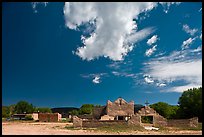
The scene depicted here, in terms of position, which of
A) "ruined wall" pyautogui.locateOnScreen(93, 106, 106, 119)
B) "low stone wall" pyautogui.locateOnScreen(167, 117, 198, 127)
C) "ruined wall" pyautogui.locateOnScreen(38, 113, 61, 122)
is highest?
"ruined wall" pyautogui.locateOnScreen(93, 106, 106, 119)

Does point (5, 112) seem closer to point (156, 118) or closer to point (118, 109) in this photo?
point (118, 109)

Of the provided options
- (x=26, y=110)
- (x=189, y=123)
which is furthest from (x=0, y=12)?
(x=26, y=110)

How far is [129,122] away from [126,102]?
12.9 metres

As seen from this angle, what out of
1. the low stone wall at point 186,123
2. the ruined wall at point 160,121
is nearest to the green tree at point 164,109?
the ruined wall at point 160,121

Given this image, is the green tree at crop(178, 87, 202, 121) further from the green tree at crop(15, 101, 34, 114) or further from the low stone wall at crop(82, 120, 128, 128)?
the green tree at crop(15, 101, 34, 114)

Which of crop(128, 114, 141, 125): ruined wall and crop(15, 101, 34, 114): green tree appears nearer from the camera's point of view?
crop(128, 114, 141, 125): ruined wall

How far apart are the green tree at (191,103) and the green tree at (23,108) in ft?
195

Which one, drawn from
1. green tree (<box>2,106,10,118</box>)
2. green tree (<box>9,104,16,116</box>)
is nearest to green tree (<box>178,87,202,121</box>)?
green tree (<box>2,106,10,118</box>)

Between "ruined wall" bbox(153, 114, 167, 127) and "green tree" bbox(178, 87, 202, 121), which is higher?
"green tree" bbox(178, 87, 202, 121)

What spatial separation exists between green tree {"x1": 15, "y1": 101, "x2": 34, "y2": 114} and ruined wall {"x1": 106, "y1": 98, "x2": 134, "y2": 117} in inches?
1986

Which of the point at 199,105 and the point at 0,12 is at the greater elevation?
the point at 0,12

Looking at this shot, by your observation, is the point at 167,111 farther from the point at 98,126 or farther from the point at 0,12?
the point at 0,12

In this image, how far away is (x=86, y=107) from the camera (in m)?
77.7

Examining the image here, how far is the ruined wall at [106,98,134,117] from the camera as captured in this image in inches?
1486
